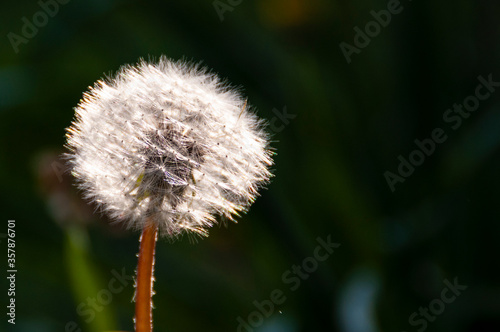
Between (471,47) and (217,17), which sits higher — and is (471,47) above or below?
below

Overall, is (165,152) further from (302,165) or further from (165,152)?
(302,165)

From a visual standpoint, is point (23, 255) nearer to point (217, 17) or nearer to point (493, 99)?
point (217, 17)

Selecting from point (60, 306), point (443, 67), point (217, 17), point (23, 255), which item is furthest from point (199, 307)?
point (443, 67)

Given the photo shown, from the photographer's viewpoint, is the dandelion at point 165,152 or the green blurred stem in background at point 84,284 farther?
the green blurred stem in background at point 84,284

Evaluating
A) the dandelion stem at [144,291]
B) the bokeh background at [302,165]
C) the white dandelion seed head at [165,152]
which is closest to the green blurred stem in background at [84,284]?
the bokeh background at [302,165]

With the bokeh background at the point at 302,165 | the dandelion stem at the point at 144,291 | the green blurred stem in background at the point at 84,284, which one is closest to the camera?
the dandelion stem at the point at 144,291

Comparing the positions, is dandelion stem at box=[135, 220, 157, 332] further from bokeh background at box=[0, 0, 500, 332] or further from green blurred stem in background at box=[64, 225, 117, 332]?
bokeh background at box=[0, 0, 500, 332]

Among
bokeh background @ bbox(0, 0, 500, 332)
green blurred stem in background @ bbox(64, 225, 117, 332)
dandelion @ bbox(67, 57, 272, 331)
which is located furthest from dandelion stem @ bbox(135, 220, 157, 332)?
bokeh background @ bbox(0, 0, 500, 332)

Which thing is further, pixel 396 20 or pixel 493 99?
pixel 396 20

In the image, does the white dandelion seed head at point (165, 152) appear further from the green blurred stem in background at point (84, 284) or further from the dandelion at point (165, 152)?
the green blurred stem in background at point (84, 284)
